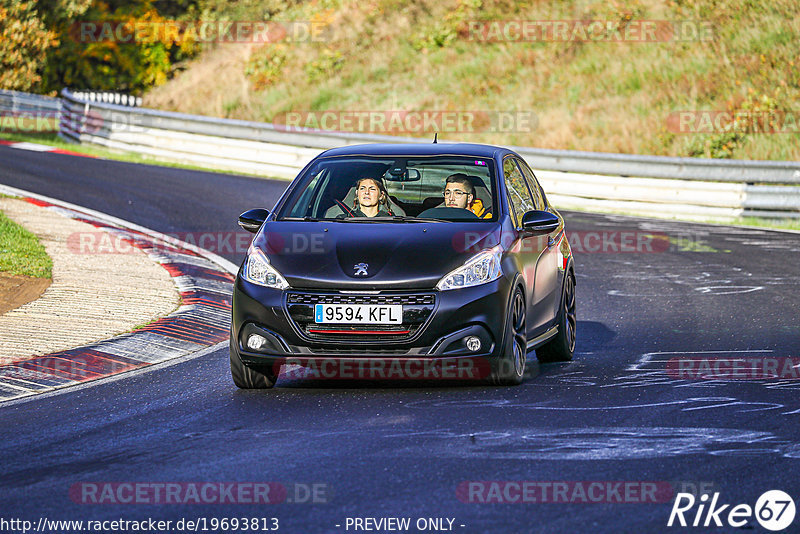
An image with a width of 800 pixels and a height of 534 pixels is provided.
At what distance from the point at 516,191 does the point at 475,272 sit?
1.67 m

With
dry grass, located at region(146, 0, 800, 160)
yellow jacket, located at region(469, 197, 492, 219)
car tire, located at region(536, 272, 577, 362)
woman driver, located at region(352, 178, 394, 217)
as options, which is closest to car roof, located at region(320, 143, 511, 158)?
woman driver, located at region(352, 178, 394, 217)

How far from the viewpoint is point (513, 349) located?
873 cm

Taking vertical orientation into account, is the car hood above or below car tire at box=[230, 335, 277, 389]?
above

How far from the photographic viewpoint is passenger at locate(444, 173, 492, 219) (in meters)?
9.66

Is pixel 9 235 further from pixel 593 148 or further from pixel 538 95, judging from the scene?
pixel 538 95

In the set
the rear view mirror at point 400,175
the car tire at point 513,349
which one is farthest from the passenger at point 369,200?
the car tire at point 513,349

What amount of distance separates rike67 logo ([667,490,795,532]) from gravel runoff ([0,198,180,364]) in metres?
5.71

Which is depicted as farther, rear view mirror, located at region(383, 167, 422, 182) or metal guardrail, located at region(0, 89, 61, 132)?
metal guardrail, located at region(0, 89, 61, 132)

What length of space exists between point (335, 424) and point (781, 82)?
22.9 m

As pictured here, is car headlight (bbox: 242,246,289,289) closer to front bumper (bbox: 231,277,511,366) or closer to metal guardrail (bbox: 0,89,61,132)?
front bumper (bbox: 231,277,511,366)

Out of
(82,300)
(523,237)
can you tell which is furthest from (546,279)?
(82,300)

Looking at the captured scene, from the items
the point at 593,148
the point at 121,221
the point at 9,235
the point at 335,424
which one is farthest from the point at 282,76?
the point at 335,424

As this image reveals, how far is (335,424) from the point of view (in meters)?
7.56

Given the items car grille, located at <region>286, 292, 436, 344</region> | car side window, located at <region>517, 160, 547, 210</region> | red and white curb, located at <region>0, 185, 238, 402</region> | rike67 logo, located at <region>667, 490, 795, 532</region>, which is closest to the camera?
rike67 logo, located at <region>667, 490, 795, 532</region>
